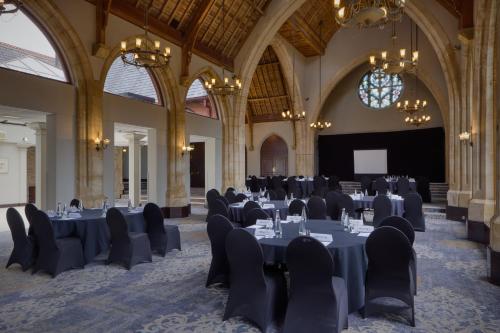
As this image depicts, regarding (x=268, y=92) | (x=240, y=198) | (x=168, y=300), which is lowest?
(x=168, y=300)

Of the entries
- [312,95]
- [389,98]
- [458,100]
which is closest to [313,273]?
[458,100]

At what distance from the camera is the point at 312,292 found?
2934 mm

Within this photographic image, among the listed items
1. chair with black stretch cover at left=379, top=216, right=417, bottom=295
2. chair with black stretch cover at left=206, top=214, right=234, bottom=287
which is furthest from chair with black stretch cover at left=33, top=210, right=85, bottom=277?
chair with black stretch cover at left=379, top=216, right=417, bottom=295

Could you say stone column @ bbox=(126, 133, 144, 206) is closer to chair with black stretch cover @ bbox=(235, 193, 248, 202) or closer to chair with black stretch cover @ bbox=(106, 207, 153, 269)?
chair with black stretch cover @ bbox=(235, 193, 248, 202)

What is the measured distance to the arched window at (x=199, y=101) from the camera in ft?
40.8

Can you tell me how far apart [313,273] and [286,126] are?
57.2 feet

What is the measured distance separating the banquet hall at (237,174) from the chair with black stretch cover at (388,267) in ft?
0.05

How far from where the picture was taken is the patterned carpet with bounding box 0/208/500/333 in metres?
3.29

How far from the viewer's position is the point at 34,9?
24.2 ft

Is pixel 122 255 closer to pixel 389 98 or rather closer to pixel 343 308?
pixel 343 308

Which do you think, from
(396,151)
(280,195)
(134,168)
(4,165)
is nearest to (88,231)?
(280,195)

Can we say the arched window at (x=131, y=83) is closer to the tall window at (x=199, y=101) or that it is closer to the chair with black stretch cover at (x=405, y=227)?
the tall window at (x=199, y=101)

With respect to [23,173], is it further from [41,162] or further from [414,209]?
[414,209]

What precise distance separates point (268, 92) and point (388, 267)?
53.8 feet
